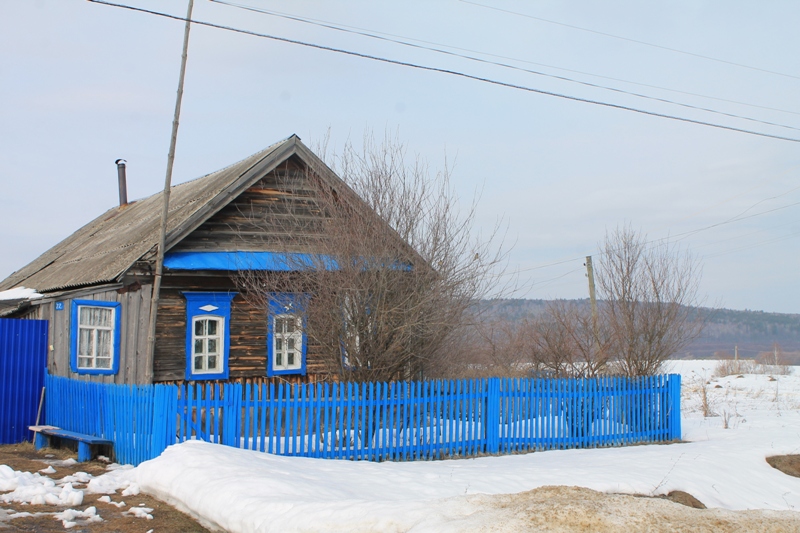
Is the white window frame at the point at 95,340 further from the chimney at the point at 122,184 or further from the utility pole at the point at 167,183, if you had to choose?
the chimney at the point at 122,184

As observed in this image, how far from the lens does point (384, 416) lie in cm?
1189

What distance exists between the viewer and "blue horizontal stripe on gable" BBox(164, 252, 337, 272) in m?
13.0

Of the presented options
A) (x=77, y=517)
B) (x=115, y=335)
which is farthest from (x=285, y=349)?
(x=77, y=517)

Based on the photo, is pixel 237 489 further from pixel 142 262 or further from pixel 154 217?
pixel 154 217

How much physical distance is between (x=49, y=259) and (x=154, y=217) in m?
6.94

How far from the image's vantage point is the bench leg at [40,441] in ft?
43.7

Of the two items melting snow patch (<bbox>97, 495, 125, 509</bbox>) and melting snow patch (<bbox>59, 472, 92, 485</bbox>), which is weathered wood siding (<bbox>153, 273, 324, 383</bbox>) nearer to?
melting snow patch (<bbox>59, 472, 92, 485</bbox>)

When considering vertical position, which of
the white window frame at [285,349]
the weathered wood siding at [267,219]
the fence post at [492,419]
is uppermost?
the weathered wood siding at [267,219]

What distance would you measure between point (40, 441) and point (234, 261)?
483 cm

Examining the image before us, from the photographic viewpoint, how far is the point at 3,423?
14.0 m

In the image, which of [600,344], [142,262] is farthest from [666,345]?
[142,262]

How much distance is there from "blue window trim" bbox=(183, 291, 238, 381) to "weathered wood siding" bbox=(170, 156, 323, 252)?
3.10ft

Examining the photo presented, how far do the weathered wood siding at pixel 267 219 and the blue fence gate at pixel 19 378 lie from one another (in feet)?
11.8

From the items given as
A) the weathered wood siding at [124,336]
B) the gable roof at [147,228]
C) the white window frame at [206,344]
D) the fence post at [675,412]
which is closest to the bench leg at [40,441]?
the weathered wood siding at [124,336]
